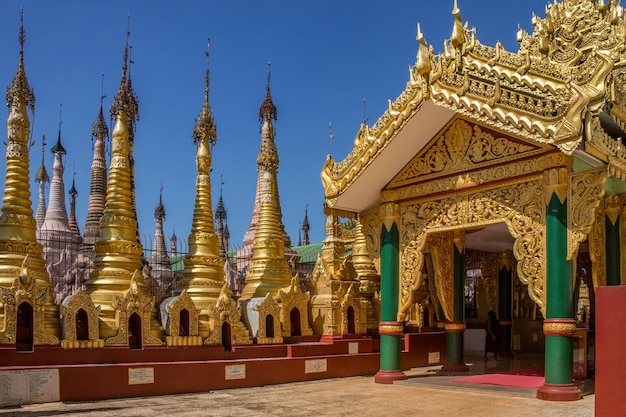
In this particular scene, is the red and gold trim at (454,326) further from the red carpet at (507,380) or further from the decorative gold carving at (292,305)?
the decorative gold carving at (292,305)

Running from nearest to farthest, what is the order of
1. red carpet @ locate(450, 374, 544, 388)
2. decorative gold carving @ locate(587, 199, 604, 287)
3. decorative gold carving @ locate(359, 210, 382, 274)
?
red carpet @ locate(450, 374, 544, 388) → decorative gold carving @ locate(587, 199, 604, 287) → decorative gold carving @ locate(359, 210, 382, 274)

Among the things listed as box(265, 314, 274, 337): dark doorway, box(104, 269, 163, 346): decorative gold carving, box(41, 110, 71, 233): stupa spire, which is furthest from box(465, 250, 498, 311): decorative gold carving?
box(41, 110, 71, 233): stupa spire

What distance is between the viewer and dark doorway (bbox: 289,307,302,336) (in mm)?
15836

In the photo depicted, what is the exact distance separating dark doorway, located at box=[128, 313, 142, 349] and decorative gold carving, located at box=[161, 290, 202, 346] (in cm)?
54

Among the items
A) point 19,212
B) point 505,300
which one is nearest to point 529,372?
point 505,300

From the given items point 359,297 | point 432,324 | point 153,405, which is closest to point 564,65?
point 359,297

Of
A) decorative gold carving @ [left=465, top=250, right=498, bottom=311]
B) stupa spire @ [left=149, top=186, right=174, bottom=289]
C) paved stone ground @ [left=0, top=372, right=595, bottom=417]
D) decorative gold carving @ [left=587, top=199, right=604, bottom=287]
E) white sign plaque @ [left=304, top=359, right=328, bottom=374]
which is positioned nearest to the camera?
paved stone ground @ [left=0, top=372, right=595, bottom=417]

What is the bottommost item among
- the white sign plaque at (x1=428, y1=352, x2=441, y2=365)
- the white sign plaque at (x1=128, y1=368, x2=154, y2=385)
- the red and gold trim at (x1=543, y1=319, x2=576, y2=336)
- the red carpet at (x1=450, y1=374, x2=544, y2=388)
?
the white sign plaque at (x1=428, y1=352, x2=441, y2=365)

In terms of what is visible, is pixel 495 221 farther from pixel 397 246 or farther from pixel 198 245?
pixel 198 245

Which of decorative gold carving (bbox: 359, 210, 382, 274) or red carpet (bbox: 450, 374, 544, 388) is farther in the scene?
decorative gold carving (bbox: 359, 210, 382, 274)

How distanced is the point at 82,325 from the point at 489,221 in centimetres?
761

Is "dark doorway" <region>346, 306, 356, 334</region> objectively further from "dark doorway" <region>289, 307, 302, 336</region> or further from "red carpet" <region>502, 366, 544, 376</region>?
"red carpet" <region>502, 366, 544, 376</region>

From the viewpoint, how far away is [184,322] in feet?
45.5

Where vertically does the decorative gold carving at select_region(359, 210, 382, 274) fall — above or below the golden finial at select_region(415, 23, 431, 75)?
below
